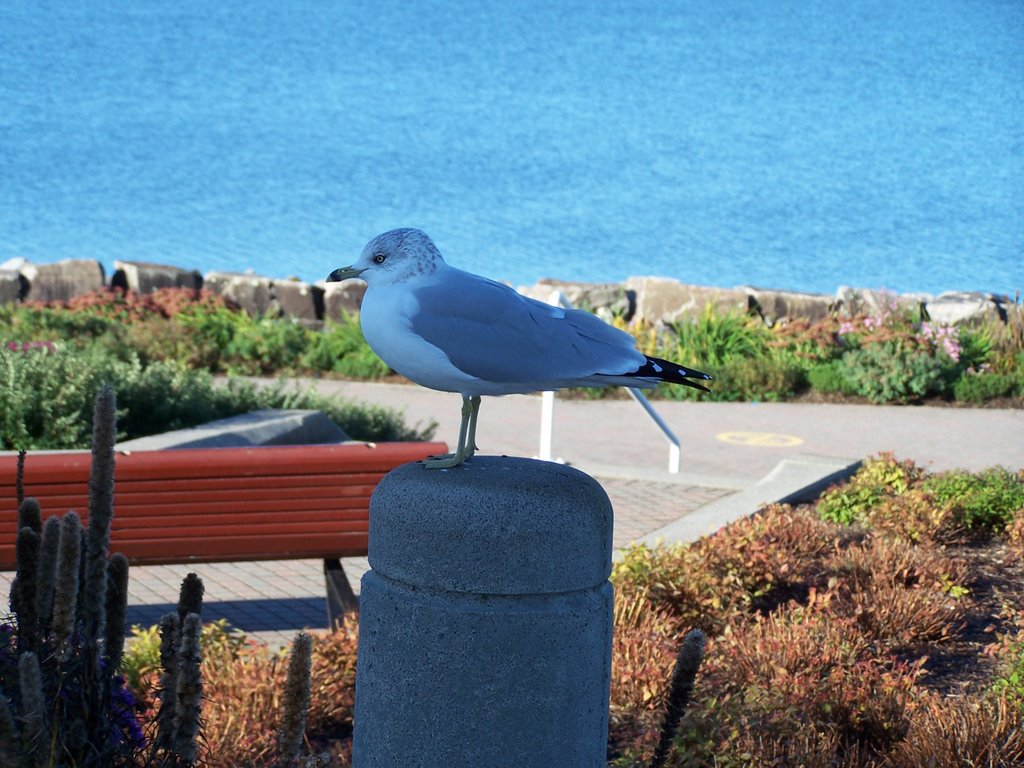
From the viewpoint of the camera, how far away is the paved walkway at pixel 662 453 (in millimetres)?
Result: 7277

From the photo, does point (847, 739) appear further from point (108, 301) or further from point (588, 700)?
point (108, 301)

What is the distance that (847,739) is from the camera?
476 centimetres

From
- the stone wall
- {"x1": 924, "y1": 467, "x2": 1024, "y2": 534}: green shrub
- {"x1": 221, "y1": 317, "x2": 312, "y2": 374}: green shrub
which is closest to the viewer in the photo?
{"x1": 924, "y1": 467, "x2": 1024, "y2": 534}: green shrub

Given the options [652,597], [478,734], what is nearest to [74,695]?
[478,734]

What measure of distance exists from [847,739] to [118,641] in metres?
2.84

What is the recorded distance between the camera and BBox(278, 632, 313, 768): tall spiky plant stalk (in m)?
2.65

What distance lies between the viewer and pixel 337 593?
6.40m

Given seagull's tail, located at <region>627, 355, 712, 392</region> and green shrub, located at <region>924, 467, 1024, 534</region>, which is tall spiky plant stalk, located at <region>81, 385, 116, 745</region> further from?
green shrub, located at <region>924, 467, 1024, 534</region>

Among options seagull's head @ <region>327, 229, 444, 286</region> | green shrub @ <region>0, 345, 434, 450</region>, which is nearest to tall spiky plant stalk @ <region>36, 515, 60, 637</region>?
seagull's head @ <region>327, 229, 444, 286</region>

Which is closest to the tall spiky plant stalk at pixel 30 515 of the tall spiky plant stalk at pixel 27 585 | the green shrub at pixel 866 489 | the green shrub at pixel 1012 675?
the tall spiky plant stalk at pixel 27 585

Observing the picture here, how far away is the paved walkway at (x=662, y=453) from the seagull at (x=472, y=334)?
3.67 meters

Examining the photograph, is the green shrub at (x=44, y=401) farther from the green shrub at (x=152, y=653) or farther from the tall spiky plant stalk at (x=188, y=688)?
the tall spiky plant stalk at (x=188, y=688)

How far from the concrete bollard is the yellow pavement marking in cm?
1009

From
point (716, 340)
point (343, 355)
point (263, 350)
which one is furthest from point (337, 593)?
point (716, 340)
